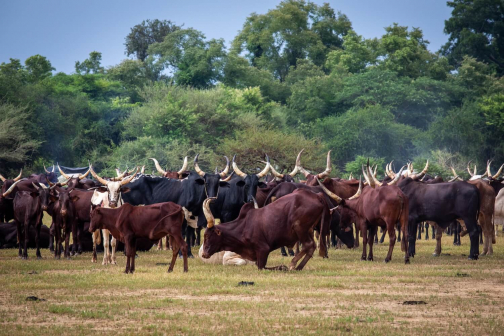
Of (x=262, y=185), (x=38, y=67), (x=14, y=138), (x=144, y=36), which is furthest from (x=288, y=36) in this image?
(x=262, y=185)

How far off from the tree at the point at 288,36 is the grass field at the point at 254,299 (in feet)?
233

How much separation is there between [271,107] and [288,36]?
22.6m

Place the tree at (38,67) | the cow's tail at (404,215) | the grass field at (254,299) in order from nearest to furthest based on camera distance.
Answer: the grass field at (254,299)
the cow's tail at (404,215)
the tree at (38,67)

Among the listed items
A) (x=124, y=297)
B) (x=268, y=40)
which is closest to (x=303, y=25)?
(x=268, y=40)

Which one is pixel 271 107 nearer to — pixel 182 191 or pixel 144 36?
pixel 144 36

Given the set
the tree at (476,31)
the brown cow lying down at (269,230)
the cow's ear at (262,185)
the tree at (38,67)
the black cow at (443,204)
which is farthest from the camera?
the tree at (476,31)

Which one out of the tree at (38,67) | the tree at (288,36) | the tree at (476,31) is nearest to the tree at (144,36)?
the tree at (288,36)

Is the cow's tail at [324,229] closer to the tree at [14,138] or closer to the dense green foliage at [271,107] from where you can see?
the dense green foliage at [271,107]

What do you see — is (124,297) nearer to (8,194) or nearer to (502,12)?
(8,194)

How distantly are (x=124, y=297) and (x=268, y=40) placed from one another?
77.4 meters

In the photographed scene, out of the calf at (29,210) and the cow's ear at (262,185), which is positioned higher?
the cow's ear at (262,185)

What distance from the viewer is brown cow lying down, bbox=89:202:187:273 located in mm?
14734

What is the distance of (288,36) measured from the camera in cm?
8719

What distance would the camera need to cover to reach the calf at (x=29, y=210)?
17969 mm
